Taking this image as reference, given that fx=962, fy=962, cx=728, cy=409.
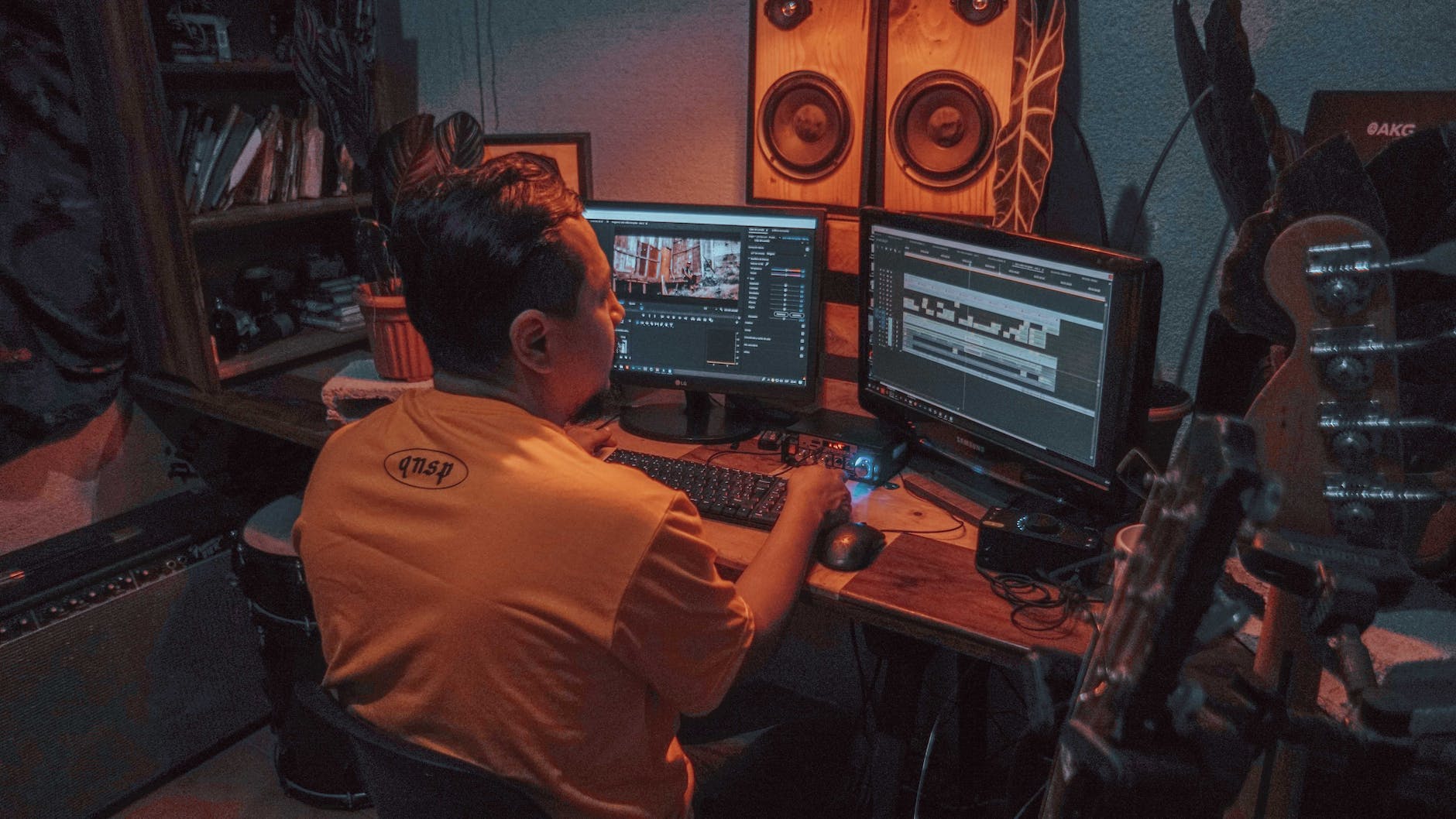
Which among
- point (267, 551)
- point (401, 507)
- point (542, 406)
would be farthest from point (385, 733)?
point (267, 551)

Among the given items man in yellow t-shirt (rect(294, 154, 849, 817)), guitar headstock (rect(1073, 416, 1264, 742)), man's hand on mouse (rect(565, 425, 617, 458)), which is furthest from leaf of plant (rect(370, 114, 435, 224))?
guitar headstock (rect(1073, 416, 1264, 742))

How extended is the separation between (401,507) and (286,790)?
1482 mm

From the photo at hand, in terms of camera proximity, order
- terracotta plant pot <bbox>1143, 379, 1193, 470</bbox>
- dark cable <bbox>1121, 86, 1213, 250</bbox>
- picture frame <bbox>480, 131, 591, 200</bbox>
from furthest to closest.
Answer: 1. picture frame <bbox>480, 131, 591, 200</bbox>
2. dark cable <bbox>1121, 86, 1213, 250</bbox>
3. terracotta plant pot <bbox>1143, 379, 1193, 470</bbox>

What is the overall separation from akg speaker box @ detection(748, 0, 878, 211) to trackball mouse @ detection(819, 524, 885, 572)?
706mm

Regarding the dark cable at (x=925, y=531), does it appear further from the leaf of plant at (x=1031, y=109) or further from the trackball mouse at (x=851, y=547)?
the leaf of plant at (x=1031, y=109)

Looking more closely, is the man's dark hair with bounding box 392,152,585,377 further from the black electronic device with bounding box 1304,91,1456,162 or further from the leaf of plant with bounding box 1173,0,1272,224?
the black electronic device with bounding box 1304,91,1456,162

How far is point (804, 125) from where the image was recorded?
6.02ft

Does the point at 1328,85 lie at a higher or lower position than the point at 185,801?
higher

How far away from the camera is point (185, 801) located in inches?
82.3

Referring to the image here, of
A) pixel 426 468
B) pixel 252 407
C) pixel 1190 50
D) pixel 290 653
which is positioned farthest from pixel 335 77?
pixel 1190 50

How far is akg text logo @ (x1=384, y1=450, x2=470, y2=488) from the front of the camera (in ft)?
3.13

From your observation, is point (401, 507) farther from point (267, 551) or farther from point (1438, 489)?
point (267, 551)

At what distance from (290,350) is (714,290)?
1.17 m

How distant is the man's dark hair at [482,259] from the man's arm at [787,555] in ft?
1.43
